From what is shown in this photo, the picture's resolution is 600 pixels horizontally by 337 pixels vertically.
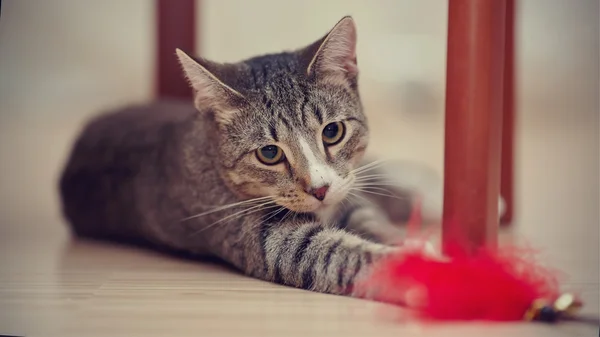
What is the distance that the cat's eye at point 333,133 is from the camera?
1.38 meters

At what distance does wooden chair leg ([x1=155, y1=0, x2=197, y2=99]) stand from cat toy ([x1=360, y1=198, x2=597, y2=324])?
1.32m

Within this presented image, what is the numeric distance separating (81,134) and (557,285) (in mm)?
1450

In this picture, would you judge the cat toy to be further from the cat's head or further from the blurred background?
the blurred background

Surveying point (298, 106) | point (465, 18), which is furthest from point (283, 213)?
point (465, 18)

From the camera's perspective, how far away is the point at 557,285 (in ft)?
3.88

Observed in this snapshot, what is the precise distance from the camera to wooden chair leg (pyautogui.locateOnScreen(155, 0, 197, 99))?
89.0 inches

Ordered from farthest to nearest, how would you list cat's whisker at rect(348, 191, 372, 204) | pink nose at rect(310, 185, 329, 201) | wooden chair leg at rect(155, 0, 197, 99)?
wooden chair leg at rect(155, 0, 197, 99)
cat's whisker at rect(348, 191, 372, 204)
pink nose at rect(310, 185, 329, 201)

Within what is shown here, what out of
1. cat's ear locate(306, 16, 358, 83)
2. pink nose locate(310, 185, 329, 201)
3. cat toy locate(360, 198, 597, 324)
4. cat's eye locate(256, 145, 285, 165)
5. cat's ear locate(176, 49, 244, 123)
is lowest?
cat toy locate(360, 198, 597, 324)

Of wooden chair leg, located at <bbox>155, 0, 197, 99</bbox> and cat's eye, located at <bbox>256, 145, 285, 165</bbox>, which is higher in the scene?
wooden chair leg, located at <bbox>155, 0, 197, 99</bbox>

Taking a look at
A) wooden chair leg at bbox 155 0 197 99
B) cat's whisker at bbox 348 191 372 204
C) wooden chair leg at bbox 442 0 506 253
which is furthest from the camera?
wooden chair leg at bbox 155 0 197 99

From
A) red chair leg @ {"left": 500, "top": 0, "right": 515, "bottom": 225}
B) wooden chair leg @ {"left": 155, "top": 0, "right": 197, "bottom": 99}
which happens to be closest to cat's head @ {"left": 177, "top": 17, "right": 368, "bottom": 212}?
red chair leg @ {"left": 500, "top": 0, "right": 515, "bottom": 225}

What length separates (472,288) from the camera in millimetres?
1085

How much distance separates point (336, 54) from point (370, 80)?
992 mm

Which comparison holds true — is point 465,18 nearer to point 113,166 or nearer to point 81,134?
point 113,166
